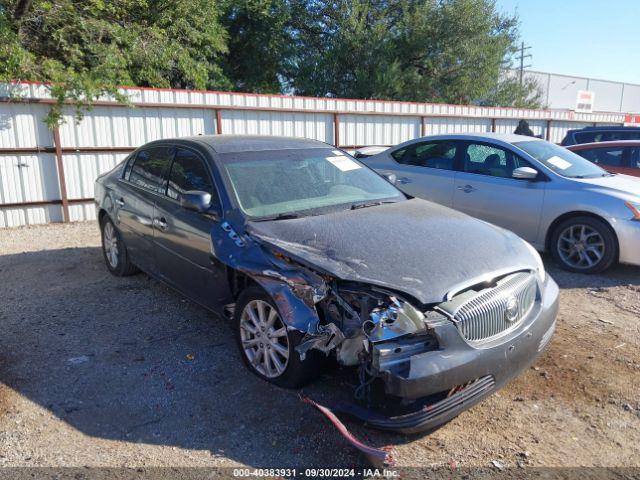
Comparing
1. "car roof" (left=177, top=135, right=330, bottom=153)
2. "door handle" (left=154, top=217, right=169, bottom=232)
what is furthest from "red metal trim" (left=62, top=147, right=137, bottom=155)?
"door handle" (left=154, top=217, right=169, bottom=232)

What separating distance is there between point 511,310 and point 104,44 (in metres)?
13.1

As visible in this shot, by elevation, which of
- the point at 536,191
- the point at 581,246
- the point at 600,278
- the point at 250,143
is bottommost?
the point at 600,278

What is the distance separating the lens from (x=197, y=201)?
3.84m

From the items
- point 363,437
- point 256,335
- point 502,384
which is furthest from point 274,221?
point 502,384

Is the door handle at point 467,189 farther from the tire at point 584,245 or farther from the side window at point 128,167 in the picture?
the side window at point 128,167

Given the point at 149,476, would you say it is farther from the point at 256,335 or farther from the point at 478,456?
the point at 478,456

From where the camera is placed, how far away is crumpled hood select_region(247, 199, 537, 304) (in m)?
2.96

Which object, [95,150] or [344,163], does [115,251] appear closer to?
[344,163]

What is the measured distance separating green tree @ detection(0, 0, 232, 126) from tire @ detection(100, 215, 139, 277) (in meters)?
3.83

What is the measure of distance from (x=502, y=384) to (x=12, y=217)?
29.2 feet

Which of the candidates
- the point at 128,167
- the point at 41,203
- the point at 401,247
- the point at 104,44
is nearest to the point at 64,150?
the point at 41,203

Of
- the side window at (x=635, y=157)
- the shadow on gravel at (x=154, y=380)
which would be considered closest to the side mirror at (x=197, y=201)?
the shadow on gravel at (x=154, y=380)

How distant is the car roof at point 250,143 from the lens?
440 cm

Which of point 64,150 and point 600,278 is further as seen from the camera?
point 64,150
